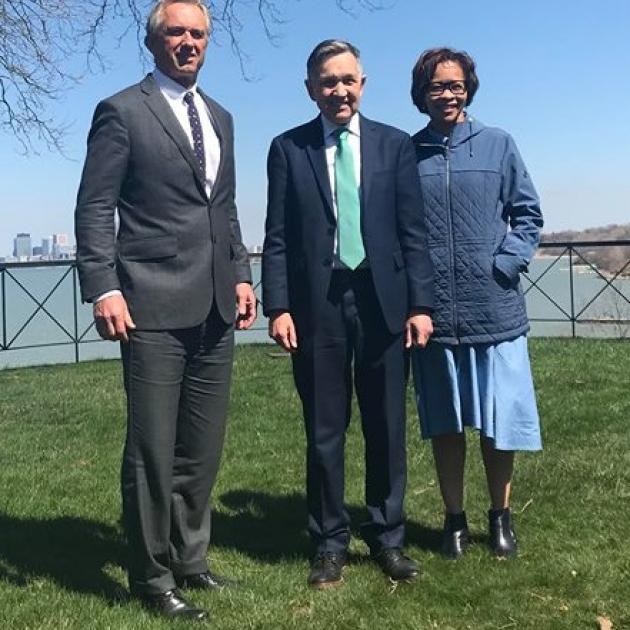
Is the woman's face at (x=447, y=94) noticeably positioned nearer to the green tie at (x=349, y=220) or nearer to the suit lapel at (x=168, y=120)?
the green tie at (x=349, y=220)

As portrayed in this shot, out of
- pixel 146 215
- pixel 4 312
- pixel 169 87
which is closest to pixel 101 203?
pixel 146 215

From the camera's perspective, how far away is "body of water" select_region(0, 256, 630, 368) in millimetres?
12312

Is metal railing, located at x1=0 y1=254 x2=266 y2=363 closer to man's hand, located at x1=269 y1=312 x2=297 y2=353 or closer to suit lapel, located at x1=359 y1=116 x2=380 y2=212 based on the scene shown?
man's hand, located at x1=269 y1=312 x2=297 y2=353

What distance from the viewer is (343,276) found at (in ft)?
10.4

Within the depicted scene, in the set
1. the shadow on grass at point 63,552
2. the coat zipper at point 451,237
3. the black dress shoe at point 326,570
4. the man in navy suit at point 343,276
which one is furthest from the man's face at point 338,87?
the shadow on grass at point 63,552

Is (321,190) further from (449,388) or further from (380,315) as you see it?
(449,388)

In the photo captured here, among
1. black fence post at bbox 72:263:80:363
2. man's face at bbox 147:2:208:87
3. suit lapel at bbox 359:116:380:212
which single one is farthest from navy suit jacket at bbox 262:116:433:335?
black fence post at bbox 72:263:80:363

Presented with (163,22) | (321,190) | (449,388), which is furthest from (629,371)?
(163,22)

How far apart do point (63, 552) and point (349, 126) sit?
6.72 feet

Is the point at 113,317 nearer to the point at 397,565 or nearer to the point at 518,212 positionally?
the point at 397,565

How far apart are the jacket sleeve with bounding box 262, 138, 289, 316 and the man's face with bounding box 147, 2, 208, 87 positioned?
1.47 feet

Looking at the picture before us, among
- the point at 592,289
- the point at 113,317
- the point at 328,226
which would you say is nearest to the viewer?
the point at 113,317

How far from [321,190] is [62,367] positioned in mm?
8175

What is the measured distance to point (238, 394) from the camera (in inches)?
290
